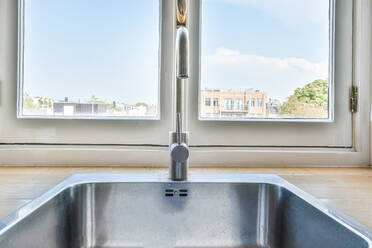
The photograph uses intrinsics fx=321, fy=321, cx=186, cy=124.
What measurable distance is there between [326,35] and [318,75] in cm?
15

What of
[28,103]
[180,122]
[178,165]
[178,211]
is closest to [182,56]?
[180,122]

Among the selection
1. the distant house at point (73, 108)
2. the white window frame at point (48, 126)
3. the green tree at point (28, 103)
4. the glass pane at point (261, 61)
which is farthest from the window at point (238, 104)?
the green tree at point (28, 103)

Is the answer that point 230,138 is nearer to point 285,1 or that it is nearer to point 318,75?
point 318,75

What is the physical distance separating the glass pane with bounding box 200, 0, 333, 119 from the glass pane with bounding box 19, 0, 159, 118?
21 cm

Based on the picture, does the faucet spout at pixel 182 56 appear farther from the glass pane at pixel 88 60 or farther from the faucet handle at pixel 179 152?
the glass pane at pixel 88 60

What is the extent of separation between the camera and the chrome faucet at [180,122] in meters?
0.82

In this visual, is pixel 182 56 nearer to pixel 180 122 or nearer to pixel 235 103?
pixel 180 122

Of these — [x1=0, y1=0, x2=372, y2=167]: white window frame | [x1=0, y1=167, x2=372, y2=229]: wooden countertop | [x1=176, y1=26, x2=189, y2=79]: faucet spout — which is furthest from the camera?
[x1=0, y1=0, x2=372, y2=167]: white window frame

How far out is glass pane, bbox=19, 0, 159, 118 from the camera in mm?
1145

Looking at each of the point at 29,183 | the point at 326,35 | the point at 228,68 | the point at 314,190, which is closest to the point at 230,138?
the point at 228,68

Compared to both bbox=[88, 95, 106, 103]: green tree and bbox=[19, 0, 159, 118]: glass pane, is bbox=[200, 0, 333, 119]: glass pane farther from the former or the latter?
bbox=[88, 95, 106, 103]: green tree

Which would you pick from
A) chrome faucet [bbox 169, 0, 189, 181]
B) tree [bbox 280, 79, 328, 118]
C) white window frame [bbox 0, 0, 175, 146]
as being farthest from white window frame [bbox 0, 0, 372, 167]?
chrome faucet [bbox 169, 0, 189, 181]

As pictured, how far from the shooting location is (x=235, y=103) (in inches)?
46.3

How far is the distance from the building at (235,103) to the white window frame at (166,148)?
7cm
